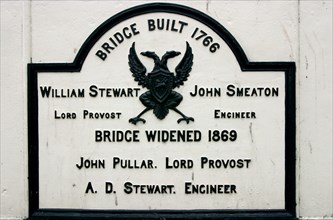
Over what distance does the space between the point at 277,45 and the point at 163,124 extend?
A: 3.23ft

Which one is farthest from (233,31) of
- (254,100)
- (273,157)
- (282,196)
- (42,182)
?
(42,182)

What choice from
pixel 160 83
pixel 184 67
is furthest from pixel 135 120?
pixel 184 67

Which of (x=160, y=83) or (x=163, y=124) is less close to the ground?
(x=160, y=83)

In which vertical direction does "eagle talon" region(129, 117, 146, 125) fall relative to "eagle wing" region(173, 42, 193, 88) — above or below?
below

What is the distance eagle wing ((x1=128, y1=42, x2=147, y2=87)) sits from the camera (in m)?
3.40

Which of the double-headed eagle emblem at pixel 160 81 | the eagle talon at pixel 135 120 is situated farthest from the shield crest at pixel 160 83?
the eagle talon at pixel 135 120

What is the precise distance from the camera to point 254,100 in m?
3.39

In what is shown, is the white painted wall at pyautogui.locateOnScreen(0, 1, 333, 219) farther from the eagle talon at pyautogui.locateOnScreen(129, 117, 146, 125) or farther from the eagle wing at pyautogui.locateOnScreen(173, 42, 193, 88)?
the eagle talon at pyautogui.locateOnScreen(129, 117, 146, 125)

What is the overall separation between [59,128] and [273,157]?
60.6 inches

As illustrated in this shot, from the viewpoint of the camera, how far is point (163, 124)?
342 centimetres

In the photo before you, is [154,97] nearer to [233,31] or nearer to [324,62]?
[233,31]

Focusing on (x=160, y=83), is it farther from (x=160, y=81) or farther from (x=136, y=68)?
(x=136, y=68)

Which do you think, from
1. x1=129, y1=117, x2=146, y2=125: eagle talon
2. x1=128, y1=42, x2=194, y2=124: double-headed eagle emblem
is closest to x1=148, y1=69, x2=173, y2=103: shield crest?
x1=128, y1=42, x2=194, y2=124: double-headed eagle emblem

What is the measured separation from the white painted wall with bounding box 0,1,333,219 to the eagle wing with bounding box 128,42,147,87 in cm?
33
